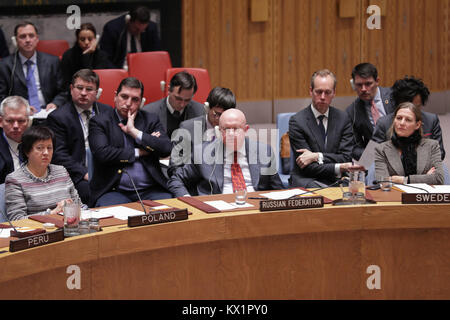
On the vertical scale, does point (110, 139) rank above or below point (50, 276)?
above

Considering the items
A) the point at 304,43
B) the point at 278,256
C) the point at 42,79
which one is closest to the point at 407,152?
the point at 278,256

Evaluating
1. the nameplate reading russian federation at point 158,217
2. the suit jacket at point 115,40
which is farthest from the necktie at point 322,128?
the suit jacket at point 115,40

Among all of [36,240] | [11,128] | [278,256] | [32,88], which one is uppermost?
[32,88]

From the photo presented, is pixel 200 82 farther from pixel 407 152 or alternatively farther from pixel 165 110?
pixel 407 152

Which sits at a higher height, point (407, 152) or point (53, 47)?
point (53, 47)

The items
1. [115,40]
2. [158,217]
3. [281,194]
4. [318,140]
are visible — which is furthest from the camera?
[115,40]

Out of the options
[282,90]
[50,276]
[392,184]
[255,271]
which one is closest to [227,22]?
[282,90]

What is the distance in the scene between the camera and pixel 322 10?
26.9ft

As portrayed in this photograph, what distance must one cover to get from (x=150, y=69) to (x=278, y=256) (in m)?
3.48

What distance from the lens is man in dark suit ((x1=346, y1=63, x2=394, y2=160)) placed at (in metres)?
4.92

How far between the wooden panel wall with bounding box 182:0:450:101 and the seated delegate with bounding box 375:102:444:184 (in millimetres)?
4233

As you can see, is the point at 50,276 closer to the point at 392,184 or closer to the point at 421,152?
the point at 392,184

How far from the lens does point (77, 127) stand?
14.5ft

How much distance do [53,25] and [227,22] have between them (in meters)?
1.93
